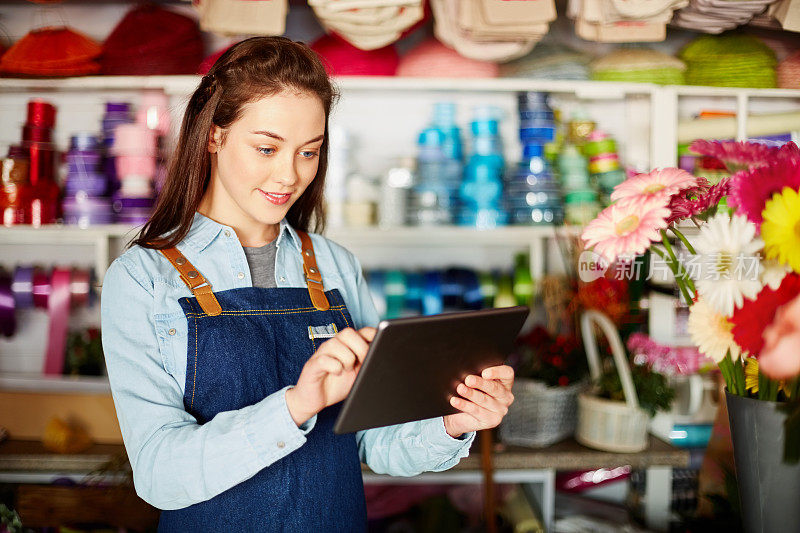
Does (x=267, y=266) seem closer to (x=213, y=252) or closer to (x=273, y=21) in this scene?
(x=213, y=252)

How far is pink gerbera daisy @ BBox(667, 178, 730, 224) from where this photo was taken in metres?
0.82

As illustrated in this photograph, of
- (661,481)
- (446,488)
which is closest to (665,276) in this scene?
(661,481)

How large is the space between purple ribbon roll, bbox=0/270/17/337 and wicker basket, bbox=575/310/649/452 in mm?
1996

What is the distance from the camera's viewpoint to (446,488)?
2.68m

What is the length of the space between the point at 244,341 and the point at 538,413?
48.5 inches

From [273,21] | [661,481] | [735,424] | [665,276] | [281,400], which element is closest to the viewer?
[735,424]

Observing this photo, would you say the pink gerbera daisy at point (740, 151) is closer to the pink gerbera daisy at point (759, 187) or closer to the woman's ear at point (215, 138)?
the pink gerbera daisy at point (759, 187)

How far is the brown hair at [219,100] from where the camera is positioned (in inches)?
44.6

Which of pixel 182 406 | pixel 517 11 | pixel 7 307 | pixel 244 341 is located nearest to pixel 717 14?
pixel 517 11

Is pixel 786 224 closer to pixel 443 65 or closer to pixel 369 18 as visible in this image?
pixel 369 18

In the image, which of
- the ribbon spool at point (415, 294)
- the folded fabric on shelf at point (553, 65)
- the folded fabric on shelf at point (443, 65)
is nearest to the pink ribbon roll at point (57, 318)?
the ribbon spool at point (415, 294)

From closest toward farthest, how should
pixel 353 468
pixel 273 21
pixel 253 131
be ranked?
pixel 253 131, pixel 353 468, pixel 273 21

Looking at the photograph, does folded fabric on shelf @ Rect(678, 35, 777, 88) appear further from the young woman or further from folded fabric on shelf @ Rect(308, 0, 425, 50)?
the young woman

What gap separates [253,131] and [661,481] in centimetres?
216
